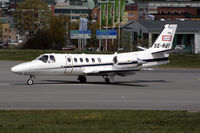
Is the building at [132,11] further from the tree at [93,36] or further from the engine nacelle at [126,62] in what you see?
the engine nacelle at [126,62]

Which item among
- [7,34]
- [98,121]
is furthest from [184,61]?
[7,34]

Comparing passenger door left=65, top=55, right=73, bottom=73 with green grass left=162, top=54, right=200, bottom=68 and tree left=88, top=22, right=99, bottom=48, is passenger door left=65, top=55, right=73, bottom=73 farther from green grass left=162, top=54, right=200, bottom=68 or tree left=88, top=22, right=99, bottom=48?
tree left=88, top=22, right=99, bottom=48

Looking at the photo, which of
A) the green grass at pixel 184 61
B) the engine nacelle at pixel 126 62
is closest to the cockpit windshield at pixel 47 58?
the engine nacelle at pixel 126 62

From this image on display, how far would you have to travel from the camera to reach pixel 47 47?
99.4 metres

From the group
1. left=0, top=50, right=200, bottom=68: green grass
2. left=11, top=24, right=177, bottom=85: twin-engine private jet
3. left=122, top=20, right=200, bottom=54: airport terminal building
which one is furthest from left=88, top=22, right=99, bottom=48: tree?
left=11, top=24, right=177, bottom=85: twin-engine private jet

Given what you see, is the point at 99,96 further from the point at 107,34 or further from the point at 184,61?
the point at 107,34

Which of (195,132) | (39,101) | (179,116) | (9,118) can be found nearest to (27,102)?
(39,101)

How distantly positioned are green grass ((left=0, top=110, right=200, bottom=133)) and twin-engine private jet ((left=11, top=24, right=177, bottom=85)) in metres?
14.0

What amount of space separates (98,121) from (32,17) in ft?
370

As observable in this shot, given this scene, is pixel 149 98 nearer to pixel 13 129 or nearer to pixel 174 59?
pixel 13 129

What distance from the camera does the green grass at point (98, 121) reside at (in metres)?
17.0

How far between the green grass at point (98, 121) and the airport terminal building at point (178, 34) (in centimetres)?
7397

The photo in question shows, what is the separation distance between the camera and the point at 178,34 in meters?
99.8

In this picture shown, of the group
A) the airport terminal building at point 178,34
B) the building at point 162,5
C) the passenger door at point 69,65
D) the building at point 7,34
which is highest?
the building at point 162,5
